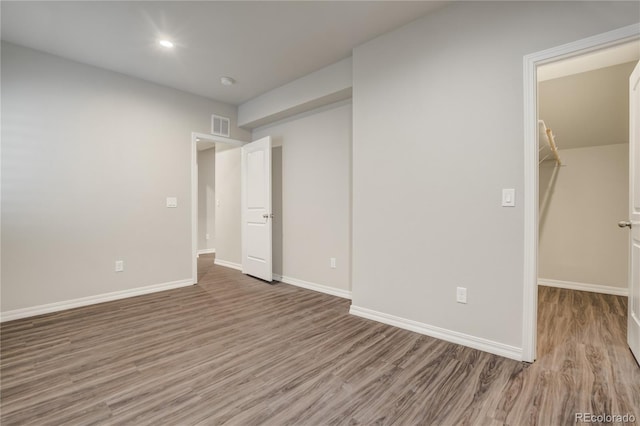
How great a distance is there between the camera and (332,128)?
11.6ft

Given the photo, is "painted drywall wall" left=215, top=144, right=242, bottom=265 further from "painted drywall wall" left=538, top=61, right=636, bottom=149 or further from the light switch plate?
"painted drywall wall" left=538, top=61, right=636, bottom=149

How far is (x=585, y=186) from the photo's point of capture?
3578mm

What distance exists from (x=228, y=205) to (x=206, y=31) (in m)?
3.16

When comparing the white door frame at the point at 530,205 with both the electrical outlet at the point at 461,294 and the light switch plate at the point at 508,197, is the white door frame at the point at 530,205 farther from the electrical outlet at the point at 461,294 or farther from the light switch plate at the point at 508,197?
the electrical outlet at the point at 461,294

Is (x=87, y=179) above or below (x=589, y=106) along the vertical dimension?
below

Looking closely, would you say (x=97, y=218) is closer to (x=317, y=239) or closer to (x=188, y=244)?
(x=188, y=244)

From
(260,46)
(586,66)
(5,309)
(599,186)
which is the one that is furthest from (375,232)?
(5,309)

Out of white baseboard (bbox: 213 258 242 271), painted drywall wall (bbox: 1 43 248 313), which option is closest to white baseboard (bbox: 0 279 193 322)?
painted drywall wall (bbox: 1 43 248 313)

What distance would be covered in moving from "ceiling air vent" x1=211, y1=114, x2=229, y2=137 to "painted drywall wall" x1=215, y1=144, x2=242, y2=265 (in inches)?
26.3

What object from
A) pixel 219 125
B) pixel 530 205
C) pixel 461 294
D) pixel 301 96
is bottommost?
pixel 461 294

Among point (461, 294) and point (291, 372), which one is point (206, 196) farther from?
point (461, 294)

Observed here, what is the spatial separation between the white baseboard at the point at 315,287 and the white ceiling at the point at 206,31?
2661 millimetres

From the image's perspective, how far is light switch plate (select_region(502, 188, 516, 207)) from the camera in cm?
196

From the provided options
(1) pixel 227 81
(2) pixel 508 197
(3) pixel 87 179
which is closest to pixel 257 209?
(1) pixel 227 81
